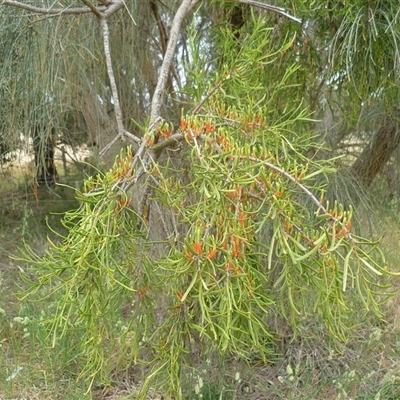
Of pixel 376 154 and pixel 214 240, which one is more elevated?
pixel 214 240

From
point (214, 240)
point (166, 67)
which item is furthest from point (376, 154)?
point (214, 240)

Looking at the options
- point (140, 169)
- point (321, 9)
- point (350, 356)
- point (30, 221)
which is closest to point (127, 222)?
point (140, 169)

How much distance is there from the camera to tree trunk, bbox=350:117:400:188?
2268 mm

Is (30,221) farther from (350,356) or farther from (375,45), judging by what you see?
(375,45)

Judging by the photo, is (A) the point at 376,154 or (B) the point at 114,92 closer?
(B) the point at 114,92

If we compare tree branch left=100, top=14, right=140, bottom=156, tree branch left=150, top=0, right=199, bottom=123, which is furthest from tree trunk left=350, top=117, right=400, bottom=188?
tree branch left=100, top=14, right=140, bottom=156

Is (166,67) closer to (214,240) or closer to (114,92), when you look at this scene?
(114,92)

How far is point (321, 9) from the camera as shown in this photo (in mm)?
1373

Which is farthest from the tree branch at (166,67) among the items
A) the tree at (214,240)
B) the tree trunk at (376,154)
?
the tree trunk at (376,154)

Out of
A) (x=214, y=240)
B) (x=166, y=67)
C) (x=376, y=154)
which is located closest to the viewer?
(x=214, y=240)

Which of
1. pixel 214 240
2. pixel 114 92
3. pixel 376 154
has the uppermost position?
pixel 114 92

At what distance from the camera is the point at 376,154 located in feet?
7.59

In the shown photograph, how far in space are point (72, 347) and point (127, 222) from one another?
1.19 metres

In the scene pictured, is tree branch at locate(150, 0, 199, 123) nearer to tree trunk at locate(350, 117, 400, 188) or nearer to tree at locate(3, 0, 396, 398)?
tree at locate(3, 0, 396, 398)
